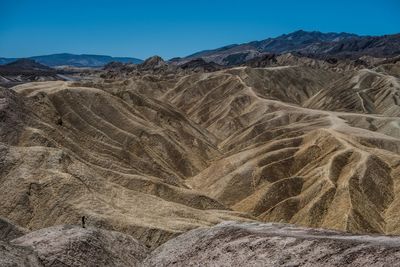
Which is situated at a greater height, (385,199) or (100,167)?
(100,167)

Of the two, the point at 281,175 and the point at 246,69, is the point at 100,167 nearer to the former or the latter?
the point at 281,175

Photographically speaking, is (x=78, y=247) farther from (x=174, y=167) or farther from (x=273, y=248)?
(x=174, y=167)

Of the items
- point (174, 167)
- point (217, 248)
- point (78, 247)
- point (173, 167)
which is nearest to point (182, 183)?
point (173, 167)

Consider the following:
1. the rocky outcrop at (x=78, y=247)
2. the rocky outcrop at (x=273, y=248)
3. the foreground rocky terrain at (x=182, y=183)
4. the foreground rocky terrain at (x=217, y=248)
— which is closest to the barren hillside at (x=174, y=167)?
the foreground rocky terrain at (x=182, y=183)

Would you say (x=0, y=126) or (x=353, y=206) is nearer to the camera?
(x=0, y=126)

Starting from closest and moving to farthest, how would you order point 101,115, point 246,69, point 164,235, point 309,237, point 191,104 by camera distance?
point 309,237 → point 164,235 → point 101,115 → point 191,104 → point 246,69

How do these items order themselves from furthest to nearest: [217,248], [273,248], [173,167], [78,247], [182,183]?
[173,167] < [182,183] < [78,247] < [217,248] < [273,248]

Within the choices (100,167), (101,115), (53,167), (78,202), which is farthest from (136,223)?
(101,115)

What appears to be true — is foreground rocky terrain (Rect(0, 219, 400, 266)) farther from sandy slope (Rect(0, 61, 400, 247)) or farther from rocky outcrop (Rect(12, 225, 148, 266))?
sandy slope (Rect(0, 61, 400, 247))
